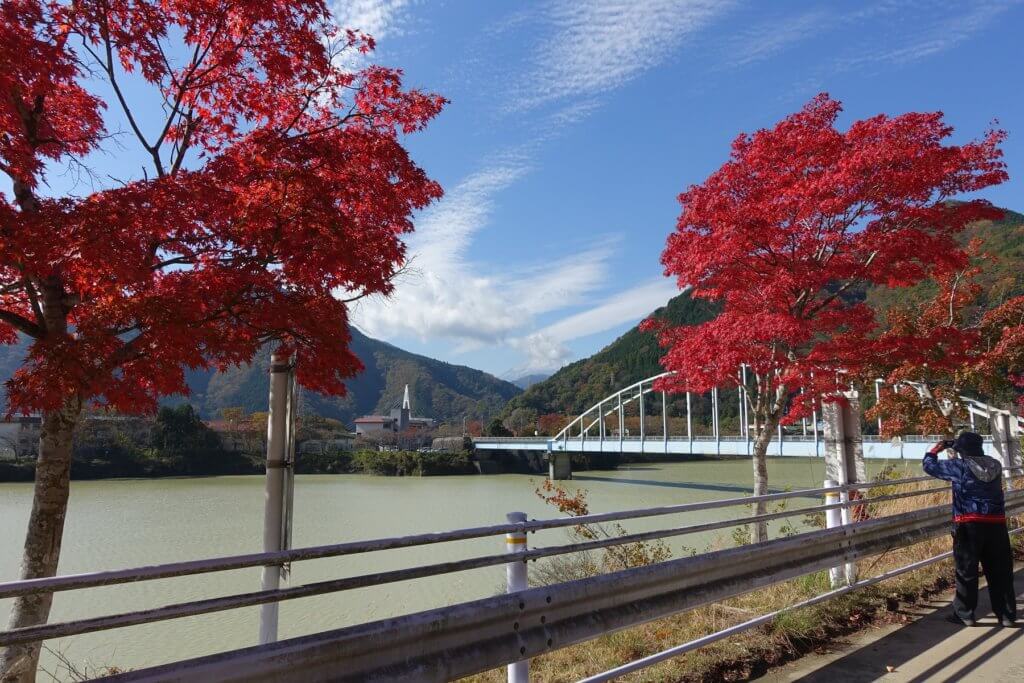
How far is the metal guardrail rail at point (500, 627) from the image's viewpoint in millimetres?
1852

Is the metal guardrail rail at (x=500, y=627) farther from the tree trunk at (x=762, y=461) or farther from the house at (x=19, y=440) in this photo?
the house at (x=19, y=440)

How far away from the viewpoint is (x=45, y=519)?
3.97 metres

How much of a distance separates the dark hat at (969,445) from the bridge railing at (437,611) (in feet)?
6.11

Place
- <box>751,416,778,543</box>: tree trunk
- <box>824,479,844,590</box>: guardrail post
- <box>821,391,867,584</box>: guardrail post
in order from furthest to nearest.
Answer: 1. <box>751,416,778,543</box>: tree trunk
2. <box>821,391,867,584</box>: guardrail post
3. <box>824,479,844,590</box>: guardrail post

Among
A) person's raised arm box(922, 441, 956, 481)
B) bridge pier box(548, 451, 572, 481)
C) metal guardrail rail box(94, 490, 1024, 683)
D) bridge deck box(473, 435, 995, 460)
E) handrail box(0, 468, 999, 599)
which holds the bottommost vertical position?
bridge pier box(548, 451, 572, 481)

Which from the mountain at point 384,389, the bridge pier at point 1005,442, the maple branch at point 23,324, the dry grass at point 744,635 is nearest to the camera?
the dry grass at point 744,635

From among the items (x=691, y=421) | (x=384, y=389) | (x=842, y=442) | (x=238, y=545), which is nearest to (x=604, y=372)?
(x=691, y=421)

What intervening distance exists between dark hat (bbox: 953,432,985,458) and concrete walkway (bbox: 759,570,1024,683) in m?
1.10

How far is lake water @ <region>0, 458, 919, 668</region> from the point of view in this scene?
741cm

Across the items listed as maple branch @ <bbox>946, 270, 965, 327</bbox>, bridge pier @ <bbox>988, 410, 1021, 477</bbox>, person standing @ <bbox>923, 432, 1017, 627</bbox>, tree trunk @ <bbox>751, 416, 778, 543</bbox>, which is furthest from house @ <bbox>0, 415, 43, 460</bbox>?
person standing @ <bbox>923, 432, 1017, 627</bbox>

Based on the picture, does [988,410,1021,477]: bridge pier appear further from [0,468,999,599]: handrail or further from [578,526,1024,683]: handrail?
[0,468,999,599]: handrail

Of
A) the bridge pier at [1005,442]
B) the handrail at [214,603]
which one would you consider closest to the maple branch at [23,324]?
the handrail at [214,603]

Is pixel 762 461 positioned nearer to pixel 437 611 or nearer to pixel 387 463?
pixel 437 611

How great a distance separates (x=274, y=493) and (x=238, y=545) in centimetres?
1218
